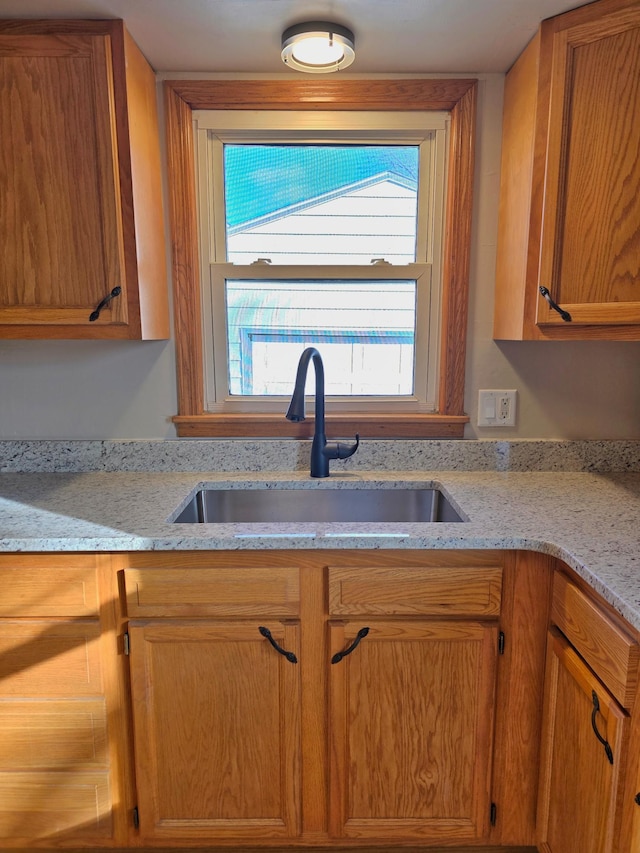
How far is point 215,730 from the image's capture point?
4.09 feet

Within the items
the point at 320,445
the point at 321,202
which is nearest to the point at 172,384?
the point at 320,445

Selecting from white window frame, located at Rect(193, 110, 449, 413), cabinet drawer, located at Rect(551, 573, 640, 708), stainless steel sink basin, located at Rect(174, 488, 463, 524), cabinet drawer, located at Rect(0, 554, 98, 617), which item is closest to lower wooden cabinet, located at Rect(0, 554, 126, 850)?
cabinet drawer, located at Rect(0, 554, 98, 617)

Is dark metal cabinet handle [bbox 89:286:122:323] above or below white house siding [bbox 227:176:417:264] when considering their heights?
below

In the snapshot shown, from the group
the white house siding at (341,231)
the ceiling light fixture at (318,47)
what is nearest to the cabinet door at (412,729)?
the white house siding at (341,231)

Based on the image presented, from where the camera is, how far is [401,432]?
1730 mm

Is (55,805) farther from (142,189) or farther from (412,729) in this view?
(142,189)

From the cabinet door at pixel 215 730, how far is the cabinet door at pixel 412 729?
120 mm

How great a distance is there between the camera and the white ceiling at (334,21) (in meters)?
1.24

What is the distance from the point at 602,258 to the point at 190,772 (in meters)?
1.57

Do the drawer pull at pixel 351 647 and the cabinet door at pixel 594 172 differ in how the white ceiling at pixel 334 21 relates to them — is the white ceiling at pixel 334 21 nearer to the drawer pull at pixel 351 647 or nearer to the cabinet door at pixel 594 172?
the cabinet door at pixel 594 172

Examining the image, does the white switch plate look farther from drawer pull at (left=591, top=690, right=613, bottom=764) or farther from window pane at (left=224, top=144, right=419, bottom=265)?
drawer pull at (left=591, top=690, right=613, bottom=764)

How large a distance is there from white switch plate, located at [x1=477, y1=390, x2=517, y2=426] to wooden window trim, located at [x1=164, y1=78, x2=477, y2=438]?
60mm

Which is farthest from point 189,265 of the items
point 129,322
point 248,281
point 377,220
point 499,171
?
point 499,171

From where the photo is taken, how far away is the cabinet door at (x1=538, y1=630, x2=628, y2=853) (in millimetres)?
955
